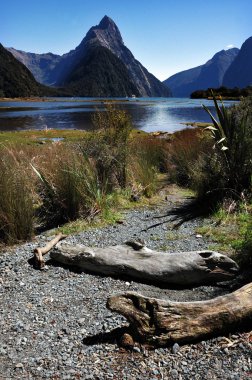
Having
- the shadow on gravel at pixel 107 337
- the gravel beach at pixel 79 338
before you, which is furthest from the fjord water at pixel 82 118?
the shadow on gravel at pixel 107 337

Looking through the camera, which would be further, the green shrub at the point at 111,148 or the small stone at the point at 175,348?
the green shrub at the point at 111,148

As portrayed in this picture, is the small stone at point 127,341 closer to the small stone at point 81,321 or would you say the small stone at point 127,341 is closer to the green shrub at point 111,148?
the small stone at point 81,321

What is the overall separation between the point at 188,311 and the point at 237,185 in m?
4.86

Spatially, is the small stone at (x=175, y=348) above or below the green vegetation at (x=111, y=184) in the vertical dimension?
below

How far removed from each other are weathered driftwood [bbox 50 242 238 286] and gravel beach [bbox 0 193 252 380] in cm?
13

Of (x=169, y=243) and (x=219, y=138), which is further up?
(x=219, y=138)

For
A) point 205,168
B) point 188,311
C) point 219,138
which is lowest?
point 188,311

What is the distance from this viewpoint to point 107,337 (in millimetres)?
3889

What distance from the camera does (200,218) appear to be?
7465 millimetres

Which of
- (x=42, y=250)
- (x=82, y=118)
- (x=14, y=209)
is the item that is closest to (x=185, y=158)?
(x=14, y=209)

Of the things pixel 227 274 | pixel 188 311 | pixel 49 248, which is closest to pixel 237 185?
pixel 227 274

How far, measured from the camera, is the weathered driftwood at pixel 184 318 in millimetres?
3602

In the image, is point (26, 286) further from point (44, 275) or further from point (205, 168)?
point (205, 168)

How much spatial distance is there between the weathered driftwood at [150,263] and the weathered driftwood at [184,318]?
1012mm
